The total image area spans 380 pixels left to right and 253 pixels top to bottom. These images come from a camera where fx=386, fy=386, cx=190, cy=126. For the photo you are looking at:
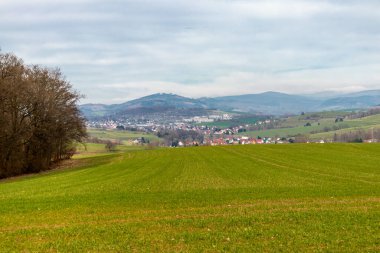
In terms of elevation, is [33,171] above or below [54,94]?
below

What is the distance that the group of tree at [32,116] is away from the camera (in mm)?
52500

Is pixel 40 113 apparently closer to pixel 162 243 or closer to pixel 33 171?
pixel 33 171

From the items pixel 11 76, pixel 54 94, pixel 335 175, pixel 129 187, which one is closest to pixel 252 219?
pixel 129 187

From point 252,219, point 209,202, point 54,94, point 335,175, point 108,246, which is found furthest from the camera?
point 54,94

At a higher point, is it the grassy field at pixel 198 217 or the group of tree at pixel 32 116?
the group of tree at pixel 32 116

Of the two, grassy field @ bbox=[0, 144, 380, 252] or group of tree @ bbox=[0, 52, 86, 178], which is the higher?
group of tree @ bbox=[0, 52, 86, 178]

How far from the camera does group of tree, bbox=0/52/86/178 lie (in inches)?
2067

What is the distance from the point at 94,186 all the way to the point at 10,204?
9.12 m

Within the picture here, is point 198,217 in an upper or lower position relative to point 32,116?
lower

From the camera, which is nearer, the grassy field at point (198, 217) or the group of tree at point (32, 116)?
the grassy field at point (198, 217)

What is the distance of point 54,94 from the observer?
62500 millimetres

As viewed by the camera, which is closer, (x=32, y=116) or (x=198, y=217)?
(x=198, y=217)

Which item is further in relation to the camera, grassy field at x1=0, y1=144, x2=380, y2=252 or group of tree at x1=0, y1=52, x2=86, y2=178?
group of tree at x1=0, y1=52, x2=86, y2=178

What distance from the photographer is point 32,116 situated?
58.4 m
